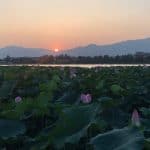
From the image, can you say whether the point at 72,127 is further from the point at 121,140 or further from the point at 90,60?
the point at 90,60

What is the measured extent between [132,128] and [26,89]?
3786 millimetres

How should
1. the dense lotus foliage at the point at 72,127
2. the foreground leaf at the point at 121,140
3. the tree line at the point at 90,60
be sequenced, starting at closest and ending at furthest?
the foreground leaf at the point at 121,140 → the dense lotus foliage at the point at 72,127 → the tree line at the point at 90,60

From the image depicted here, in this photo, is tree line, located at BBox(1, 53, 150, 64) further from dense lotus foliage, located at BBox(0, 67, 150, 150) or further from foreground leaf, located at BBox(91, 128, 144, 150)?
foreground leaf, located at BBox(91, 128, 144, 150)

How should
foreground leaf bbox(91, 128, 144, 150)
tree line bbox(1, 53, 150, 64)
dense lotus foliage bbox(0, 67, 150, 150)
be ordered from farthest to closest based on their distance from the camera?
tree line bbox(1, 53, 150, 64) → dense lotus foliage bbox(0, 67, 150, 150) → foreground leaf bbox(91, 128, 144, 150)

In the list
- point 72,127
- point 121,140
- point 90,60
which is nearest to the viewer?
point 121,140

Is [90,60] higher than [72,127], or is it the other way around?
[72,127]

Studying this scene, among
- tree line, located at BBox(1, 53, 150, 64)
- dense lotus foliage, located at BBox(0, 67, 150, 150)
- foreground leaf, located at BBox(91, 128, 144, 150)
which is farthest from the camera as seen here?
tree line, located at BBox(1, 53, 150, 64)

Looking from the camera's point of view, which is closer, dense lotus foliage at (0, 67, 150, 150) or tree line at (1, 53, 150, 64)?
dense lotus foliage at (0, 67, 150, 150)

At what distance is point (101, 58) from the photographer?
54.0 meters

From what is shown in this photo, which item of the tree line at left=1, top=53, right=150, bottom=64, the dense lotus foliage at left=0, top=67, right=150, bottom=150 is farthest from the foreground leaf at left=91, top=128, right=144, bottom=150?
the tree line at left=1, top=53, right=150, bottom=64

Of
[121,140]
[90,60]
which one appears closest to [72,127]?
[121,140]

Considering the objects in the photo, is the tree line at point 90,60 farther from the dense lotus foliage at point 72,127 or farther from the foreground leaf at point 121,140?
the foreground leaf at point 121,140

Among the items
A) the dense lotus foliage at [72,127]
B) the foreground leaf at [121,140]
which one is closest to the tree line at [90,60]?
the dense lotus foliage at [72,127]

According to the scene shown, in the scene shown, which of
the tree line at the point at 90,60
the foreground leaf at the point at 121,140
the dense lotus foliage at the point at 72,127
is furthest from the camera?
the tree line at the point at 90,60
